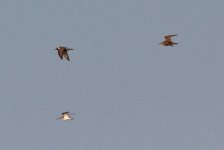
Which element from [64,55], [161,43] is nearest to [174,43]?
[161,43]

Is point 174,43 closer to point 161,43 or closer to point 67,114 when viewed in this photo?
point 161,43

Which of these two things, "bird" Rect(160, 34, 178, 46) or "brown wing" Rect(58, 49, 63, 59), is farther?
"brown wing" Rect(58, 49, 63, 59)

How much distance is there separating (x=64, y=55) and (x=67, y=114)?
13.3m

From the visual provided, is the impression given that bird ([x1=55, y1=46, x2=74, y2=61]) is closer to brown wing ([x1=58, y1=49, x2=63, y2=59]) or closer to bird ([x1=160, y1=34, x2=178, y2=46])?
brown wing ([x1=58, y1=49, x2=63, y2=59])

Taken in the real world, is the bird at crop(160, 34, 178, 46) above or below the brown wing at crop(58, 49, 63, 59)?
above

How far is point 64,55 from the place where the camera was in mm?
124938

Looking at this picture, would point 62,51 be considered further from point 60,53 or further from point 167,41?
point 167,41

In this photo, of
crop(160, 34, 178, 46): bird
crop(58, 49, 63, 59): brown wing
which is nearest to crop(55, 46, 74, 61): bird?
crop(58, 49, 63, 59): brown wing

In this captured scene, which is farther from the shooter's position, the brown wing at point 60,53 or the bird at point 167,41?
the brown wing at point 60,53

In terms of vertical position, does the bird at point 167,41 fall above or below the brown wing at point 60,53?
above

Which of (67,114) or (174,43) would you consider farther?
(67,114)

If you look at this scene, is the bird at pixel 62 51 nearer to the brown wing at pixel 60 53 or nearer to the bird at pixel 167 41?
the brown wing at pixel 60 53

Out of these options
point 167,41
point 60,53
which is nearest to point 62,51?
point 60,53

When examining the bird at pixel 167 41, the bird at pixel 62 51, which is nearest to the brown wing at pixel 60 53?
the bird at pixel 62 51
